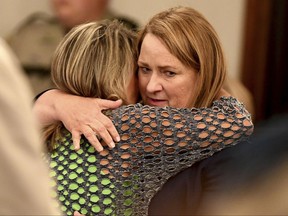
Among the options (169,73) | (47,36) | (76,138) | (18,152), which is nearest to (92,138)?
(76,138)

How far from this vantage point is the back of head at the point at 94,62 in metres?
1.61

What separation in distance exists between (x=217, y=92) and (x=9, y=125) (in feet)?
3.51

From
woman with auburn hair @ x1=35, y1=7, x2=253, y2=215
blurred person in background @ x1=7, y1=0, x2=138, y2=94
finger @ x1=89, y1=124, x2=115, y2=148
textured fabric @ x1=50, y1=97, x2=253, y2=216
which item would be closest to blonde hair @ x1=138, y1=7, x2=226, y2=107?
woman with auburn hair @ x1=35, y1=7, x2=253, y2=215

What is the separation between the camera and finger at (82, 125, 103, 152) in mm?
Result: 1554

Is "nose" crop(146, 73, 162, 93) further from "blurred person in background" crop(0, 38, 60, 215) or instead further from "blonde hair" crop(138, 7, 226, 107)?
"blurred person in background" crop(0, 38, 60, 215)

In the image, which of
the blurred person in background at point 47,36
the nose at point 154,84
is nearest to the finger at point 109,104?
the nose at point 154,84

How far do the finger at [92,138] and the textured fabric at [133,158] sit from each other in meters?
0.01

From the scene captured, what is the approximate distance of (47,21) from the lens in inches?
139

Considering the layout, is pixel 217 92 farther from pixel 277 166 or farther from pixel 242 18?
pixel 242 18

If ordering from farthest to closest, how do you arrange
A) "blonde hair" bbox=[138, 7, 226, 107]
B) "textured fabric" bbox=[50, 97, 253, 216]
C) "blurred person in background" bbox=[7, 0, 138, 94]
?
"blurred person in background" bbox=[7, 0, 138, 94]
"blonde hair" bbox=[138, 7, 226, 107]
"textured fabric" bbox=[50, 97, 253, 216]

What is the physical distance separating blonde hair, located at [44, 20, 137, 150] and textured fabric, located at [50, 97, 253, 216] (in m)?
0.07

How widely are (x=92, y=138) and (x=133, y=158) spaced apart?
0.10 metres

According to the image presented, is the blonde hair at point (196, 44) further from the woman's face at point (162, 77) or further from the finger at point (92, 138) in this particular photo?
the finger at point (92, 138)

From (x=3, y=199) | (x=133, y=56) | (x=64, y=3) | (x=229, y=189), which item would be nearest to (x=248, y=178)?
(x=229, y=189)
